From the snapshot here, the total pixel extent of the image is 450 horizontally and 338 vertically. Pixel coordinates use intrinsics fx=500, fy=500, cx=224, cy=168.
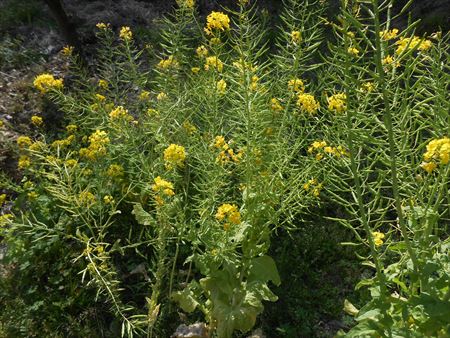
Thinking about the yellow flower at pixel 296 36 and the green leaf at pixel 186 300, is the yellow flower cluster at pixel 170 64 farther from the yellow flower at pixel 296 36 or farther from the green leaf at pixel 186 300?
the green leaf at pixel 186 300

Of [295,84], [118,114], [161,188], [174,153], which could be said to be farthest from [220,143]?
[118,114]

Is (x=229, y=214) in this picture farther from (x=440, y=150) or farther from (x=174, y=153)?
(x=440, y=150)

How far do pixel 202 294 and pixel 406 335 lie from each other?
132cm

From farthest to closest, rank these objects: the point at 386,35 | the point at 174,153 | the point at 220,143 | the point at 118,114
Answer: the point at 118,114 < the point at 220,143 < the point at 174,153 < the point at 386,35

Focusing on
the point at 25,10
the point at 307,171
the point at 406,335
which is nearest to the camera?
the point at 406,335

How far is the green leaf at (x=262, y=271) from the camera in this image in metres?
2.61

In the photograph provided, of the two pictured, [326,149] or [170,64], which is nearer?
[326,149]

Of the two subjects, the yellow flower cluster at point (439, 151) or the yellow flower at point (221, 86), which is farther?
the yellow flower at point (221, 86)

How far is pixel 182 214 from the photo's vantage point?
2523mm

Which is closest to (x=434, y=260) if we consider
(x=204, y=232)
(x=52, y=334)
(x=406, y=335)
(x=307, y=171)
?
(x=406, y=335)

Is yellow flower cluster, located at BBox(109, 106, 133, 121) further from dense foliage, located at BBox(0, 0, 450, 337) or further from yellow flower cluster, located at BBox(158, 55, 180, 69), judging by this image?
yellow flower cluster, located at BBox(158, 55, 180, 69)

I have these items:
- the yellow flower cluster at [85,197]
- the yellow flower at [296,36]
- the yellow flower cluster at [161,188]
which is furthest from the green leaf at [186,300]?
the yellow flower at [296,36]

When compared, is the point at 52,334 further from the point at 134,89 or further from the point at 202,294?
the point at 134,89

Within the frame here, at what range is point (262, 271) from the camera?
8.59ft
